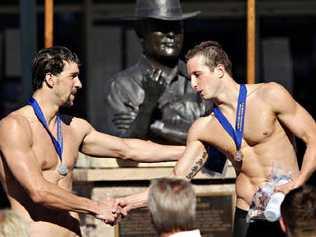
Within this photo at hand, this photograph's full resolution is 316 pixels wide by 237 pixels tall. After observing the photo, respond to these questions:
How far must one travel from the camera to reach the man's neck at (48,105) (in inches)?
272

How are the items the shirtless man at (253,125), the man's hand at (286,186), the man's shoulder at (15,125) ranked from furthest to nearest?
the shirtless man at (253,125), the man's shoulder at (15,125), the man's hand at (286,186)

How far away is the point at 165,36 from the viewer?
8.59 meters

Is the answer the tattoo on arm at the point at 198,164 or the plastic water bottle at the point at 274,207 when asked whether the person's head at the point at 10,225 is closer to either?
the plastic water bottle at the point at 274,207

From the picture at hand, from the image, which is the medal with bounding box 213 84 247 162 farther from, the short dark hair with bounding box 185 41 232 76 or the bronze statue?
the bronze statue

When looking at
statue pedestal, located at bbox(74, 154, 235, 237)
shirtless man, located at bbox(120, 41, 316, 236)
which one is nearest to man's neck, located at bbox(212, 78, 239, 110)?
shirtless man, located at bbox(120, 41, 316, 236)

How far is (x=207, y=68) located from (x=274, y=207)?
0.86 meters

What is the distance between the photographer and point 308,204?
17.7 feet

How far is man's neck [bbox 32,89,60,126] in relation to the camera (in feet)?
22.7

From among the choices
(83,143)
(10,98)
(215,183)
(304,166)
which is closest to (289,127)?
(304,166)

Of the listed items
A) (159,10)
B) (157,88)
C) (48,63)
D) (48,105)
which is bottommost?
(157,88)

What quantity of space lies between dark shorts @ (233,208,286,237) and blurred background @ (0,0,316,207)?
4947 millimetres

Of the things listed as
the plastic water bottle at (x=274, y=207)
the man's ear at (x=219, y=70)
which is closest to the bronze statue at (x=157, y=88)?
the man's ear at (x=219, y=70)

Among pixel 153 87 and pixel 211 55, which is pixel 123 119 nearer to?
pixel 153 87

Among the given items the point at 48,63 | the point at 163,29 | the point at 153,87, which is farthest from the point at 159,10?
the point at 48,63
